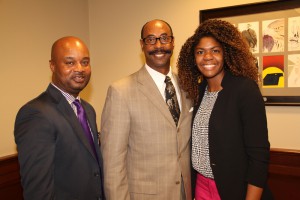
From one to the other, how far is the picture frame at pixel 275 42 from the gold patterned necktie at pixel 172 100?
0.89 meters

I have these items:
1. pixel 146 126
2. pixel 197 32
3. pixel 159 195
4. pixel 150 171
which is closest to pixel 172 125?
pixel 146 126

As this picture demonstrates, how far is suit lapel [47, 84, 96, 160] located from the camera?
4.65ft

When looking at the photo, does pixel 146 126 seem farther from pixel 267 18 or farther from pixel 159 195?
pixel 267 18

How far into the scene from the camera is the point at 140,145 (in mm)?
1579

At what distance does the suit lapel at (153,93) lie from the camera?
62.8 inches

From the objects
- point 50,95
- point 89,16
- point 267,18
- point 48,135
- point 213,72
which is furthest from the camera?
point 89,16

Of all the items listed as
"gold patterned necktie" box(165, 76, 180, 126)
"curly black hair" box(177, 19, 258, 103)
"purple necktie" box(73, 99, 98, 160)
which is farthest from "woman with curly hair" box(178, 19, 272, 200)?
"purple necktie" box(73, 99, 98, 160)

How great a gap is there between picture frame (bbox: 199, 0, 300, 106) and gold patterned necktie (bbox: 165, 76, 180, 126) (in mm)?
891

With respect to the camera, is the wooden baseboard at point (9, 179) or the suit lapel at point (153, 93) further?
the wooden baseboard at point (9, 179)

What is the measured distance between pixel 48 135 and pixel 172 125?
2.25 ft

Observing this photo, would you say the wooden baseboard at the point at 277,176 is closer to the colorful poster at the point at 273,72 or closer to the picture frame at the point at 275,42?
the picture frame at the point at 275,42

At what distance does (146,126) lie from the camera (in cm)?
157

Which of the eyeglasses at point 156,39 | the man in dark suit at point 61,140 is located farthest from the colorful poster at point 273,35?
the man in dark suit at point 61,140

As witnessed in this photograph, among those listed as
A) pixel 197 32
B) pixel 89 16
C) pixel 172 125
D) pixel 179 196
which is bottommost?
pixel 179 196
